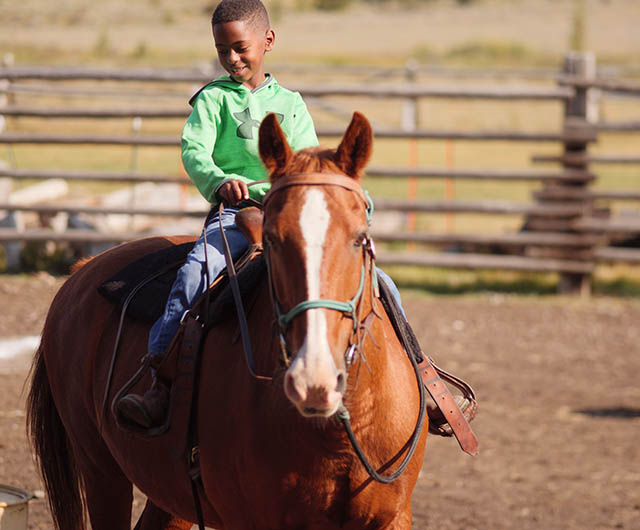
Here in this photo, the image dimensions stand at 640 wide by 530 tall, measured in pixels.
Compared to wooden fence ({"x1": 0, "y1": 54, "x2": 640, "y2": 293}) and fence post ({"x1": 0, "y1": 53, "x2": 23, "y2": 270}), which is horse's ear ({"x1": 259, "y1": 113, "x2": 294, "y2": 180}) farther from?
fence post ({"x1": 0, "y1": 53, "x2": 23, "y2": 270})

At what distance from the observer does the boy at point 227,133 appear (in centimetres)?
301

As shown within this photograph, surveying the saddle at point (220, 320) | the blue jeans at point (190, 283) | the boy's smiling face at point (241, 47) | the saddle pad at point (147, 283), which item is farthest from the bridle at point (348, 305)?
the saddle pad at point (147, 283)

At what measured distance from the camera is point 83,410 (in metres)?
3.63

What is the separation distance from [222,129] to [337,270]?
3.87 feet

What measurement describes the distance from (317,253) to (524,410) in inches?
191

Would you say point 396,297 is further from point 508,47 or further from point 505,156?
point 508,47

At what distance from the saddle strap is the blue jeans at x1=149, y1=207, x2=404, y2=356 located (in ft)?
0.80

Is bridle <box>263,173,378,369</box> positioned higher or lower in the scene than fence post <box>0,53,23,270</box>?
higher

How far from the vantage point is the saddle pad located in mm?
3322

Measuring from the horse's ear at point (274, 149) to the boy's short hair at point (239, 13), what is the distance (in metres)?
0.86

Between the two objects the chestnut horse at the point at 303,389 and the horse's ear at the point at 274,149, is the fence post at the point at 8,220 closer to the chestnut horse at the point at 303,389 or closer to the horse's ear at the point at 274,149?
the chestnut horse at the point at 303,389

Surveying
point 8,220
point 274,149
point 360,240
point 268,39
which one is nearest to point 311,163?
point 274,149

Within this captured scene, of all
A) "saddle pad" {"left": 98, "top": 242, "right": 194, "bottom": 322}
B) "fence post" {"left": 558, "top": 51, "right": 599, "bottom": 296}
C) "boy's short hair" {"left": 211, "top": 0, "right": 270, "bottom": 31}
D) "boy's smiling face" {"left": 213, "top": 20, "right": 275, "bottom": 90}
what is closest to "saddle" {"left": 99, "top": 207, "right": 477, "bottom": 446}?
"saddle pad" {"left": 98, "top": 242, "right": 194, "bottom": 322}

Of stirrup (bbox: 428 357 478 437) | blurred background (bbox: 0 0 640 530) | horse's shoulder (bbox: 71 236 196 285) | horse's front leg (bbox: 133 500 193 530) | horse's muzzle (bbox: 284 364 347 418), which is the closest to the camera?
horse's muzzle (bbox: 284 364 347 418)
